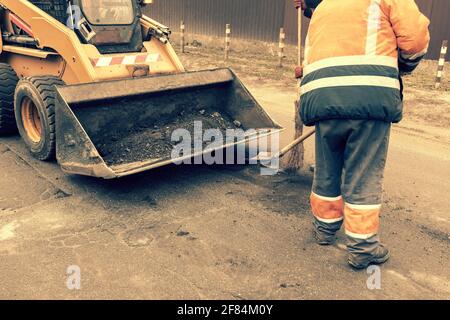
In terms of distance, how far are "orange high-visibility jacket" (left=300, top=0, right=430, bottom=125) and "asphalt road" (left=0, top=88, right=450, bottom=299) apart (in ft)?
3.42

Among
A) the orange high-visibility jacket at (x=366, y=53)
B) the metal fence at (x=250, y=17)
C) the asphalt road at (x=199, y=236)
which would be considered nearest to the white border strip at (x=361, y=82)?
the orange high-visibility jacket at (x=366, y=53)

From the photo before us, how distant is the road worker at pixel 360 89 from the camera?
289 centimetres

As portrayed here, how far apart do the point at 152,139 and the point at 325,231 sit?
204 centimetres

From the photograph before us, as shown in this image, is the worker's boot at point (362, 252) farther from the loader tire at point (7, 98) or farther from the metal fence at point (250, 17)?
the metal fence at point (250, 17)

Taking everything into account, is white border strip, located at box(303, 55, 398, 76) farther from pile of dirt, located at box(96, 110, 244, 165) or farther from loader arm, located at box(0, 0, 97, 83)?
loader arm, located at box(0, 0, 97, 83)

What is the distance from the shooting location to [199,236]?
3465 millimetres

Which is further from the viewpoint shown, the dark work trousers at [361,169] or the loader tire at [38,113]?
the loader tire at [38,113]

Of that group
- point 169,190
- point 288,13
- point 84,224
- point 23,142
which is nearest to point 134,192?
point 169,190

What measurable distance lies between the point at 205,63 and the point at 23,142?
23.5ft

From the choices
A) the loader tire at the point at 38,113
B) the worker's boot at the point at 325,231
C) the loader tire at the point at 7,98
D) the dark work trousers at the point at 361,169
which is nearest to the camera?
the dark work trousers at the point at 361,169

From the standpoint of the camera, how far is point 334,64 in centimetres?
298

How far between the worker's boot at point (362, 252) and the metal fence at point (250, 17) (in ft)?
27.0

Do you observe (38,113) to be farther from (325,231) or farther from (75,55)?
(325,231)
